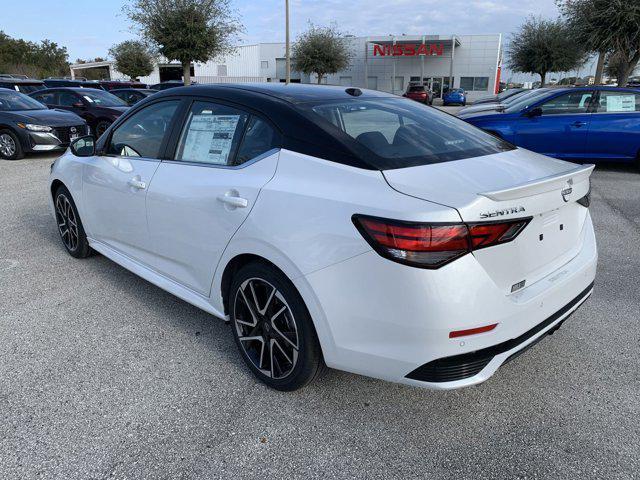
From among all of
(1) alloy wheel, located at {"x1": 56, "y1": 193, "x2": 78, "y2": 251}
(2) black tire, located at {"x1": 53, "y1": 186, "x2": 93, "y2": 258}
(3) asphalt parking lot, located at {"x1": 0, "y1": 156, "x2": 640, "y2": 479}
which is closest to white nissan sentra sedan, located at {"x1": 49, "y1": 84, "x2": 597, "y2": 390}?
(3) asphalt parking lot, located at {"x1": 0, "y1": 156, "x2": 640, "y2": 479}

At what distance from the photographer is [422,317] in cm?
200

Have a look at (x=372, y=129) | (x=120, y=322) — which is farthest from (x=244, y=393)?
(x=372, y=129)

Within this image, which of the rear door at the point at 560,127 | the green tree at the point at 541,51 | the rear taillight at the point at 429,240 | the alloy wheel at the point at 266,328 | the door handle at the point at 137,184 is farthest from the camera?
the green tree at the point at 541,51

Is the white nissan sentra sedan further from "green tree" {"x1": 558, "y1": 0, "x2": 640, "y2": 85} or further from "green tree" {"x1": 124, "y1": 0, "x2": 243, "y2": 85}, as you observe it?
"green tree" {"x1": 124, "y1": 0, "x2": 243, "y2": 85}

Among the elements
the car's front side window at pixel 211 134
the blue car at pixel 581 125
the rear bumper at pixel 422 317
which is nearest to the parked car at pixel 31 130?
the blue car at pixel 581 125

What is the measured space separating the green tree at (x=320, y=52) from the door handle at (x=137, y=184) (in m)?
43.7

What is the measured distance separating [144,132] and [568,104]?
819 centimetres

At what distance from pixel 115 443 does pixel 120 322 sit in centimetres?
132

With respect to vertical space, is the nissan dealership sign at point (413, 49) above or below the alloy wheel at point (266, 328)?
above

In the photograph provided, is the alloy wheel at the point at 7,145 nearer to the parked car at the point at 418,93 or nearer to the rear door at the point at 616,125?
the rear door at the point at 616,125

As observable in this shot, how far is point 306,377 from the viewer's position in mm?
2523

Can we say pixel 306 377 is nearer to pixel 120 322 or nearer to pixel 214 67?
pixel 120 322

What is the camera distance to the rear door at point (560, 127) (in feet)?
29.5

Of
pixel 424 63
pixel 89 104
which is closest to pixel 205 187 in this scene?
pixel 89 104
